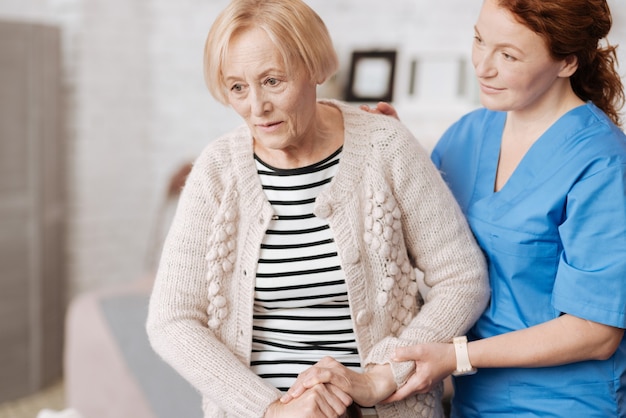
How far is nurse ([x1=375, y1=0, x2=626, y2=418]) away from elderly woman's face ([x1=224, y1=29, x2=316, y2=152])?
1.06 feet

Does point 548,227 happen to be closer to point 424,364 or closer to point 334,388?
point 424,364

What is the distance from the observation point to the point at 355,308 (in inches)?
53.4

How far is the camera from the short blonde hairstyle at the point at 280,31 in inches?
50.1

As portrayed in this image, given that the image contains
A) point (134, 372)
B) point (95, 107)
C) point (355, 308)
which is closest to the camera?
point (355, 308)

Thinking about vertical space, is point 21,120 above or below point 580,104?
below

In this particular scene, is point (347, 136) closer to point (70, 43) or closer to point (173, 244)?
point (173, 244)

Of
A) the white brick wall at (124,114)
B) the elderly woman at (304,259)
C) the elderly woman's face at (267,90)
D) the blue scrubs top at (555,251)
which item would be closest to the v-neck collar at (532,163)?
the blue scrubs top at (555,251)

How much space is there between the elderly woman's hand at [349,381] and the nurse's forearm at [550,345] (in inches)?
6.3

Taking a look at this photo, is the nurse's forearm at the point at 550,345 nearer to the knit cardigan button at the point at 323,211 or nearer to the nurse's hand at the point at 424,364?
the nurse's hand at the point at 424,364

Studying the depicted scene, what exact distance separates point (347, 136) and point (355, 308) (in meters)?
0.31

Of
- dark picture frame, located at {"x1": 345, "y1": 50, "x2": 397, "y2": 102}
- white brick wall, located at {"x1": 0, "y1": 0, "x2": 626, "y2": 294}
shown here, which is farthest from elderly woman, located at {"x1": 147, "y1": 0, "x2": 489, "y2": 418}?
white brick wall, located at {"x1": 0, "y1": 0, "x2": 626, "y2": 294}

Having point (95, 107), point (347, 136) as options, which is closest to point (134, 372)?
point (347, 136)

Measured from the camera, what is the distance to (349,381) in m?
1.29

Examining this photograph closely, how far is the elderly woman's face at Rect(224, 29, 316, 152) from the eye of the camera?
1.27 m
